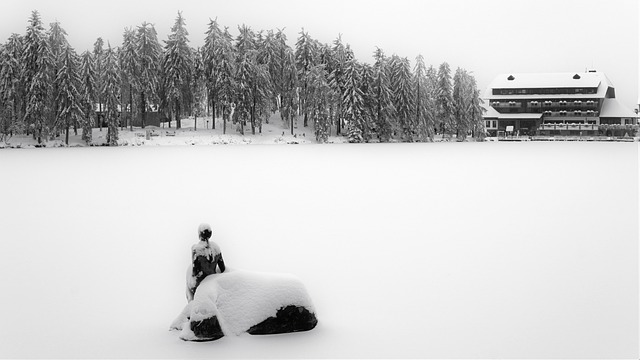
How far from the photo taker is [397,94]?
287 ft

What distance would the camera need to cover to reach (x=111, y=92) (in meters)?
75.8

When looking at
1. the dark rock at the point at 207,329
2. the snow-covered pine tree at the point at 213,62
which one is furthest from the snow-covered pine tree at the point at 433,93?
the dark rock at the point at 207,329

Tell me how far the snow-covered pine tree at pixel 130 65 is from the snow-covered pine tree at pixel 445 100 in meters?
39.4

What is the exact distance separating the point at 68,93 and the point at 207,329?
227ft

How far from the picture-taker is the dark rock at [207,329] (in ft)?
26.5

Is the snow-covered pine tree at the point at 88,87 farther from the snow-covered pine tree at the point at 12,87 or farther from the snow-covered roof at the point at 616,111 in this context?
the snow-covered roof at the point at 616,111

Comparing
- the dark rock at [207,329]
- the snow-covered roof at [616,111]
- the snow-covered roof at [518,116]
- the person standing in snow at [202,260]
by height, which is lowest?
the dark rock at [207,329]

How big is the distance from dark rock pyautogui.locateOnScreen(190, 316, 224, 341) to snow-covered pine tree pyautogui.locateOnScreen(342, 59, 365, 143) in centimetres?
7663

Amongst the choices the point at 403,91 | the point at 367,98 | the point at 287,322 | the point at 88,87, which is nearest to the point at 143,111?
the point at 88,87

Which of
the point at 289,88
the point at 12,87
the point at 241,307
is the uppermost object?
the point at 289,88

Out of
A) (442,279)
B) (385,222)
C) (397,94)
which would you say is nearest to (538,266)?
(442,279)

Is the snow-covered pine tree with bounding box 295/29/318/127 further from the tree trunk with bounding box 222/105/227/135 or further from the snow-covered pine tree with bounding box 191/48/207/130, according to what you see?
the snow-covered pine tree with bounding box 191/48/207/130

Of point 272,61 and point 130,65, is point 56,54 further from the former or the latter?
point 272,61

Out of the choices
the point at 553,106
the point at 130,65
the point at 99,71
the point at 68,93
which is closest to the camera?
the point at 68,93
